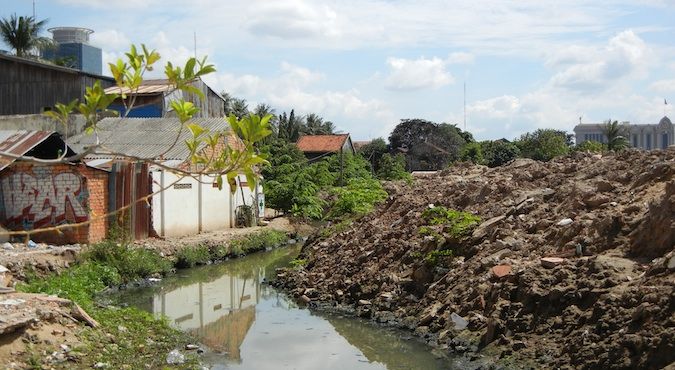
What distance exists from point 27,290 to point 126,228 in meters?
6.63

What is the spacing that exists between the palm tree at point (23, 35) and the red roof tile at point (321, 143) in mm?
18824

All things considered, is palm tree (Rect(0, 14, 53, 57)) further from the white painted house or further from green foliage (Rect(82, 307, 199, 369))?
green foliage (Rect(82, 307, 199, 369))

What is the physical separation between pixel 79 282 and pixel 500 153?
38.4m

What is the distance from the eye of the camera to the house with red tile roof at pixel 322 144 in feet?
171

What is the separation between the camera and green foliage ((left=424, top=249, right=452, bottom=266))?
12.5m

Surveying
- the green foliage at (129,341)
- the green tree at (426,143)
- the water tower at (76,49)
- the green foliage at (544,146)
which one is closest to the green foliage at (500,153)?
the green foliage at (544,146)

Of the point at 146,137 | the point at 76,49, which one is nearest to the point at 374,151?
the point at 76,49

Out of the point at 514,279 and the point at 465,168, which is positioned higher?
the point at 465,168

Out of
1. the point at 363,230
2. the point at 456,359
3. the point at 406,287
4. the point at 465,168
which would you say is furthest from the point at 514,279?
the point at 465,168

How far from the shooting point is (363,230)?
16.7 meters

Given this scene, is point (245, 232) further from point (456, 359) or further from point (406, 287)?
point (456, 359)

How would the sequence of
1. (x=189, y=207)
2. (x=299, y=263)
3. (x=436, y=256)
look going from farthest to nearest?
(x=189, y=207)
(x=299, y=263)
(x=436, y=256)

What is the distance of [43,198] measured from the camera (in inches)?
685

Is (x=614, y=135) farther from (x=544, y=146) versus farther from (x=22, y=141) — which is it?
(x=22, y=141)
